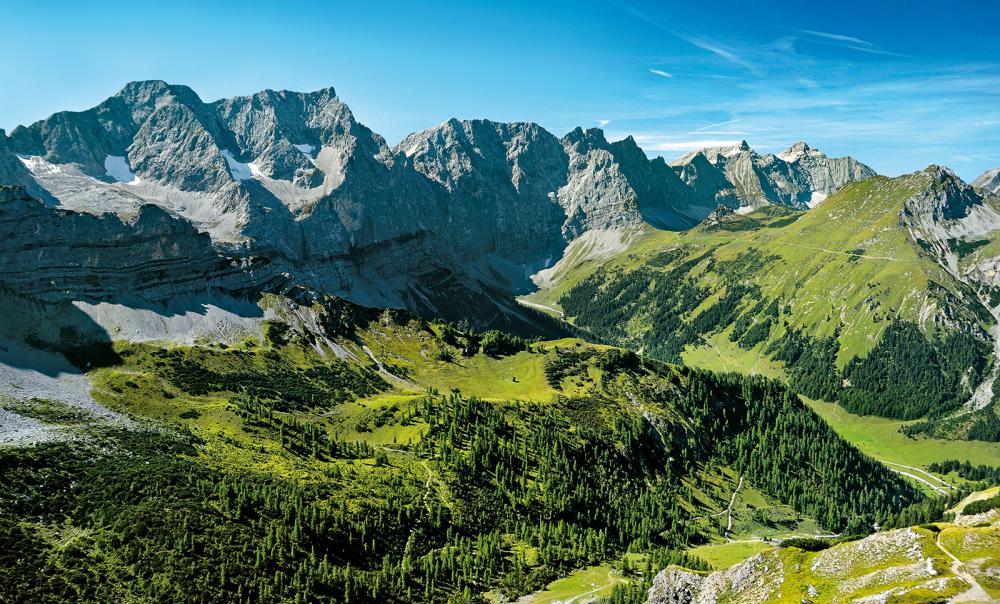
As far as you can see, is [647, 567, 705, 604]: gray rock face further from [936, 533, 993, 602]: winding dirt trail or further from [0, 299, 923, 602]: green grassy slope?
[0, 299, 923, 602]: green grassy slope

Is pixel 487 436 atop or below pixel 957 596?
below

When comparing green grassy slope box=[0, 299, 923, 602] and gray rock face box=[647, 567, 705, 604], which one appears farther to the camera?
green grassy slope box=[0, 299, 923, 602]

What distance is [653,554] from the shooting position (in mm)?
149750

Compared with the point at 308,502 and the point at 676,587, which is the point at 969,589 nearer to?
the point at 676,587

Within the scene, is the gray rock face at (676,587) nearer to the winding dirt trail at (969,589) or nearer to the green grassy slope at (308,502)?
the winding dirt trail at (969,589)

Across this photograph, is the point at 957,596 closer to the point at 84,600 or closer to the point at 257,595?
the point at 257,595

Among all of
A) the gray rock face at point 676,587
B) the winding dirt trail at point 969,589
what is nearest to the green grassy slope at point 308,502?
the gray rock face at point 676,587

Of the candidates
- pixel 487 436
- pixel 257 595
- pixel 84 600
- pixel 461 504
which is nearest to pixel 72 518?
pixel 84 600

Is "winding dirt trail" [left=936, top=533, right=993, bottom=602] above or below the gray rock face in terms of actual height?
above

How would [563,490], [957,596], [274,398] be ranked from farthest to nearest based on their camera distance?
1. [274,398]
2. [563,490]
3. [957,596]

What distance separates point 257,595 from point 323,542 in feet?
64.2

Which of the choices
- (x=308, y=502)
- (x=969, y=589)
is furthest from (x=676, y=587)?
(x=308, y=502)

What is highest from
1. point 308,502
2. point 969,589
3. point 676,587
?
point 969,589

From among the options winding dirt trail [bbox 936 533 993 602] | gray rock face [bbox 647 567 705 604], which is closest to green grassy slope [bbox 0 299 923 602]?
gray rock face [bbox 647 567 705 604]
